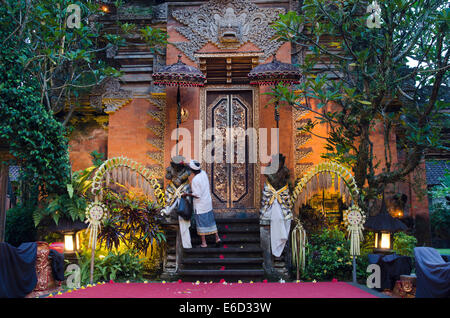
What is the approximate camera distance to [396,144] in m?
9.44

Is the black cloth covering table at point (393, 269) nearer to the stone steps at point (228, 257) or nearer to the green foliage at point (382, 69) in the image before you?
the green foliage at point (382, 69)

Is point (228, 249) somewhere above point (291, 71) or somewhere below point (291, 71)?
below

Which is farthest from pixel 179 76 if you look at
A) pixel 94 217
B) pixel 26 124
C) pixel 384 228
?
pixel 384 228

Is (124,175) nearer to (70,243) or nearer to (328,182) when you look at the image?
(70,243)

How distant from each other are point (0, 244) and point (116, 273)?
2.26 metres

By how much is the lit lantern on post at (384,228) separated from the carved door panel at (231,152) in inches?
119

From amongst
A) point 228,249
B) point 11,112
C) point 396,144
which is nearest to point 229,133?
point 228,249

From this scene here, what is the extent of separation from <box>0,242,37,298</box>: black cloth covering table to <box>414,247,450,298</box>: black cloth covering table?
5763 mm

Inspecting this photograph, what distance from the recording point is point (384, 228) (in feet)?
22.5

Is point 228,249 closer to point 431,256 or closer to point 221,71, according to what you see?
point 431,256

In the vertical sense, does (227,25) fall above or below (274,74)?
above

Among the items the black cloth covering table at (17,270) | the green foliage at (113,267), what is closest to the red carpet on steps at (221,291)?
the green foliage at (113,267)

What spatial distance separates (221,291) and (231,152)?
4072 millimetres

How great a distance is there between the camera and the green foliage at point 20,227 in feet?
29.6
